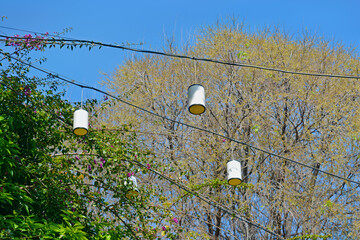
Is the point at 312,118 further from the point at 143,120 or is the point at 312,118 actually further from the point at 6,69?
the point at 6,69

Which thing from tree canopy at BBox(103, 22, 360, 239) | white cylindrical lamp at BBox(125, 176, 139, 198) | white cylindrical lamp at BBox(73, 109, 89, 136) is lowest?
white cylindrical lamp at BBox(125, 176, 139, 198)

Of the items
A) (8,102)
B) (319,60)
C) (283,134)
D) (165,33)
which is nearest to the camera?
(8,102)

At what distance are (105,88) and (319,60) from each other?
4935mm

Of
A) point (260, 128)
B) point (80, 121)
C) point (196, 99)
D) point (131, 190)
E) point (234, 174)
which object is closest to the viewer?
point (196, 99)

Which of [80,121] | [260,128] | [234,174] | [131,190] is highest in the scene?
[260,128]

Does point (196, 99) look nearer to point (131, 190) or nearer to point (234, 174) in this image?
point (234, 174)

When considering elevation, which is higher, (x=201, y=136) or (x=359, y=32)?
(x=359, y=32)

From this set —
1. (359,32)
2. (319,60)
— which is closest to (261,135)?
(319,60)

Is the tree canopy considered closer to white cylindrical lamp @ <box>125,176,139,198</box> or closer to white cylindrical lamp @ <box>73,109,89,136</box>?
white cylindrical lamp @ <box>125,176,139,198</box>

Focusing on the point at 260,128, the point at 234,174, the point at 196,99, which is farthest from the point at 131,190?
the point at 260,128

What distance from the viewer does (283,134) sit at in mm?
8977

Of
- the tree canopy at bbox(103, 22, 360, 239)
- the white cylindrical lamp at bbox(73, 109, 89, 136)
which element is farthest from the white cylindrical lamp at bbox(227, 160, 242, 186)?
the tree canopy at bbox(103, 22, 360, 239)

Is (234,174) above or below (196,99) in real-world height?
below

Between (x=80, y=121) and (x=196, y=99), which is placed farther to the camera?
(x=80, y=121)
